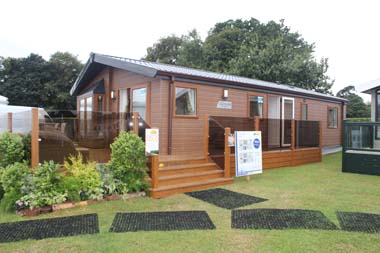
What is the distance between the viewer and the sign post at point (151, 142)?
565cm

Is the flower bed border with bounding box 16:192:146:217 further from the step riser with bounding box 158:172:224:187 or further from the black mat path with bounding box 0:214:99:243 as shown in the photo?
the step riser with bounding box 158:172:224:187

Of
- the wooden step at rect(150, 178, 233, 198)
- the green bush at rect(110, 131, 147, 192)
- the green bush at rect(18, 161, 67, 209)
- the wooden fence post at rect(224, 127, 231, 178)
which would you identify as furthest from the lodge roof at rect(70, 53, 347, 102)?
the green bush at rect(18, 161, 67, 209)

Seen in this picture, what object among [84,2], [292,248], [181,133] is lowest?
[292,248]

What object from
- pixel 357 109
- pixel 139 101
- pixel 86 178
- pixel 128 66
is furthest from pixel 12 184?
pixel 357 109

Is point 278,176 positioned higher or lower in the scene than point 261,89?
lower

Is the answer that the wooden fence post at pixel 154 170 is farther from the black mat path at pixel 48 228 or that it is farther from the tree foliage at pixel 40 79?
the tree foliage at pixel 40 79

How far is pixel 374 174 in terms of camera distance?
7.61 metres

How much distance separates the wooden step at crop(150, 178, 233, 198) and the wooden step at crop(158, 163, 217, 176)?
1.14 feet

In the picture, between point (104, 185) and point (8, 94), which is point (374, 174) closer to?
point (104, 185)

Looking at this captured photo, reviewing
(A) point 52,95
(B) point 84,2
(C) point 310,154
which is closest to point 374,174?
(C) point 310,154

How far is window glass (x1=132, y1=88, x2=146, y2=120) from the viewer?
822 cm

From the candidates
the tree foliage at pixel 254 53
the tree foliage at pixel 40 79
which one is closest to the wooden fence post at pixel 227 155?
the tree foliage at pixel 254 53

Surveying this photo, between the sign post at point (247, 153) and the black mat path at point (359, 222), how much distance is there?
2.66 meters

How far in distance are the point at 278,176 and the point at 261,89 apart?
3531 millimetres
